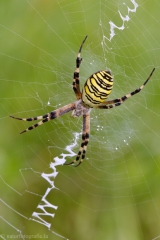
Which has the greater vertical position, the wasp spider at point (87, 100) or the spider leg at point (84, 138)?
the wasp spider at point (87, 100)

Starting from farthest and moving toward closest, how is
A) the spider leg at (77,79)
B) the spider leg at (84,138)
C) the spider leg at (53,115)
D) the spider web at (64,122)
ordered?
the spider leg at (84,138) → the spider web at (64,122) → the spider leg at (53,115) → the spider leg at (77,79)

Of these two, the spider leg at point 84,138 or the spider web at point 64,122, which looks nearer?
the spider web at point 64,122

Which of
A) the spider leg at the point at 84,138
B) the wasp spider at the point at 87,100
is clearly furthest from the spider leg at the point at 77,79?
the spider leg at the point at 84,138

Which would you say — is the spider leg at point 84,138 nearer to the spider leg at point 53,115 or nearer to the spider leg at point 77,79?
the spider leg at point 53,115

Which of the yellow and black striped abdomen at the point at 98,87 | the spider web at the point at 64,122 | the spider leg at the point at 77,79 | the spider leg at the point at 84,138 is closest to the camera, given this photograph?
the yellow and black striped abdomen at the point at 98,87

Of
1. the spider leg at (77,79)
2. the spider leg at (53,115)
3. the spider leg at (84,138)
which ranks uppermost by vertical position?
the spider leg at (77,79)

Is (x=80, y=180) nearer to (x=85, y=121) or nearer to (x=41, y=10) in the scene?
(x=85, y=121)

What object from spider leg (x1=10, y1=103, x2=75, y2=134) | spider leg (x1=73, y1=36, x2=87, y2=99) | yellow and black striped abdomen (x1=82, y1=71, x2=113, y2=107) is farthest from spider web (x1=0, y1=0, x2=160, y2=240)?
yellow and black striped abdomen (x1=82, y1=71, x2=113, y2=107)

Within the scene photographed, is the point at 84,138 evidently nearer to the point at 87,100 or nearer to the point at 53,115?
the point at 53,115

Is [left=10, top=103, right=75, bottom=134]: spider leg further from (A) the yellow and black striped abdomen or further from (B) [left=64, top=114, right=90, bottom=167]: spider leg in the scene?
(A) the yellow and black striped abdomen
